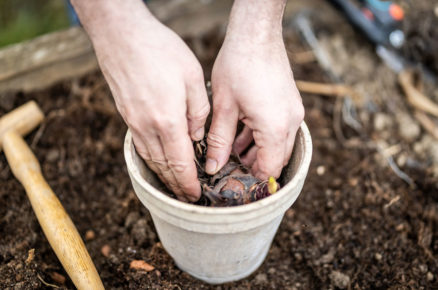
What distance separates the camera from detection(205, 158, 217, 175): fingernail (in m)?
1.28

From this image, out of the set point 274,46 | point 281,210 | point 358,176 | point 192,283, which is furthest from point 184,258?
point 358,176

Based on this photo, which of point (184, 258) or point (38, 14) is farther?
point (38, 14)

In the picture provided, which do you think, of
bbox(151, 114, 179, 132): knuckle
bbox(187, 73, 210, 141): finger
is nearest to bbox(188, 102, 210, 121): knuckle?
bbox(187, 73, 210, 141): finger

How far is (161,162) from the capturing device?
1.18 meters

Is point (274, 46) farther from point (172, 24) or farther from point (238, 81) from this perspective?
point (172, 24)

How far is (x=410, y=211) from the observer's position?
172 cm

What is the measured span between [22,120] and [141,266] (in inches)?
34.9

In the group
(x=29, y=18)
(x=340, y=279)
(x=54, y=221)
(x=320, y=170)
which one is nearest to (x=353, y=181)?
(x=320, y=170)

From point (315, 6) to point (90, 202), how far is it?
6.34 feet

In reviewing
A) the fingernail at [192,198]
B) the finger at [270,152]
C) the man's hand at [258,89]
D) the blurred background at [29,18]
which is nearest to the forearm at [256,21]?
the man's hand at [258,89]

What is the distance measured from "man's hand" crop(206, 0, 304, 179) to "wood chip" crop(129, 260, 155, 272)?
0.48 meters

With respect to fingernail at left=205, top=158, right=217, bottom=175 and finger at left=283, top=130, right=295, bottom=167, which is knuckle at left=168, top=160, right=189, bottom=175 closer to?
fingernail at left=205, top=158, right=217, bottom=175

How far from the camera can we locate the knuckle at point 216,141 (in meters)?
1.24

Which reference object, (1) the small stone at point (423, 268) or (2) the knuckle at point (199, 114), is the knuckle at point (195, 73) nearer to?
(2) the knuckle at point (199, 114)
